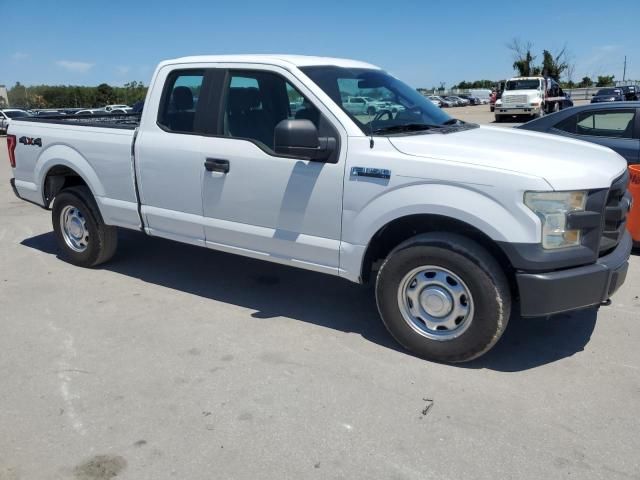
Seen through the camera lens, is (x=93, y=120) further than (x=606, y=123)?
No

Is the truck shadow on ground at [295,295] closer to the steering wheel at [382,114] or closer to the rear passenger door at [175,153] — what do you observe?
the rear passenger door at [175,153]

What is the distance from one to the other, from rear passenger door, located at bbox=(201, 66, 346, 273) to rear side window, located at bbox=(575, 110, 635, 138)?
4.56 m

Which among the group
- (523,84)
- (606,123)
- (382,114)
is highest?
(523,84)

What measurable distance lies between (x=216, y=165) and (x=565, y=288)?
8.43ft

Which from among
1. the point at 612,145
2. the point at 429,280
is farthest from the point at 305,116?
the point at 612,145

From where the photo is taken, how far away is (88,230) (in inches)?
223

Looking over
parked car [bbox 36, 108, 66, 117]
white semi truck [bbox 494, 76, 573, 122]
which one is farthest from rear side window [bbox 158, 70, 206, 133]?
white semi truck [bbox 494, 76, 573, 122]

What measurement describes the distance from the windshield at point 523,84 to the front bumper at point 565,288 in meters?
29.0

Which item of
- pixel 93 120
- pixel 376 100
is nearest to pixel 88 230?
pixel 93 120

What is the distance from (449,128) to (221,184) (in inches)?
69.2

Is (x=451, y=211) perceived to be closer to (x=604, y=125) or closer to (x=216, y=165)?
(x=216, y=165)

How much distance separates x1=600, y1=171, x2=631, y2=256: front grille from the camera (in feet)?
12.1

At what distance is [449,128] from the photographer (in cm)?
430

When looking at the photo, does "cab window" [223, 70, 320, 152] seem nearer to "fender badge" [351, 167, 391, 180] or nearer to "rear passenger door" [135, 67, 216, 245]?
"rear passenger door" [135, 67, 216, 245]
